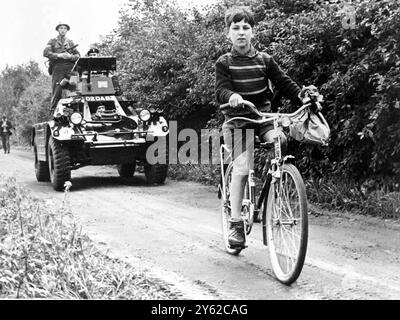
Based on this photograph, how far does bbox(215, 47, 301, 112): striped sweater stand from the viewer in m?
4.36

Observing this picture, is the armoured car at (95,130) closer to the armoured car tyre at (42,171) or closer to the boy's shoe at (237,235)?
the armoured car tyre at (42,171)

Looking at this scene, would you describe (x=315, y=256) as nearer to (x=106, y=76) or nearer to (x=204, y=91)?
(x=204, y=91)

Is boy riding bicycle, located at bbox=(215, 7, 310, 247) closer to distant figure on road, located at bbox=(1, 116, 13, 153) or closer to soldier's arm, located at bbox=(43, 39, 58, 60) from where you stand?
soldier's arm, located at bbox=(43, 39, 58, 60)

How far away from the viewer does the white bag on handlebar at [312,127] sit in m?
3.91

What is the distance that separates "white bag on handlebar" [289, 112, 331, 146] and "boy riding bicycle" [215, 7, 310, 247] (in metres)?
0.34

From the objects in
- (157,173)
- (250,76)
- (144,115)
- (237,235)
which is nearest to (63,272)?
(237,235)

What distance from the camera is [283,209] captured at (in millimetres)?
3990

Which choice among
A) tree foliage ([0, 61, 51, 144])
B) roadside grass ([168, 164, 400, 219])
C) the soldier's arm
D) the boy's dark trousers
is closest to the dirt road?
roadside grass ([168, 164, 400, 219])

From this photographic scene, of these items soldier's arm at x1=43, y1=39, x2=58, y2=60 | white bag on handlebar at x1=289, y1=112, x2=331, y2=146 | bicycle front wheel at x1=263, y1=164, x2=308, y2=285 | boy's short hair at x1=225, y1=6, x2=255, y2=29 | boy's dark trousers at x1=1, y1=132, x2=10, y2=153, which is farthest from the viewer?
boy's dark trousers at x1=1, y1=132, x2=10, y2=153

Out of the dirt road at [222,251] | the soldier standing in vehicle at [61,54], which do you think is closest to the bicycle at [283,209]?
the dirt road at [222,251]

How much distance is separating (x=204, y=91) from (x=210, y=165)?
1.42 m

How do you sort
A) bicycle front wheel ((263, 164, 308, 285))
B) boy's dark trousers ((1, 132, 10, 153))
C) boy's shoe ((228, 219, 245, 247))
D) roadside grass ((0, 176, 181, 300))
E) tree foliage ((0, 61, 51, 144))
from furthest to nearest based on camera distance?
1. tree foliage ((0, 61, 51, 144))
2. boy's dark trousers ((1, 132, 10, 153))
3. boy's shoe ((228, 219, 245, 247))
4. bicycle front wheel ((263, 164, 308, 285))
5. roadside grass ((0, 176, 181, 300))
